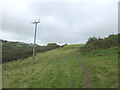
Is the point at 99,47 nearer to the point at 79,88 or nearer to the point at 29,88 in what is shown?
the point at 79,88

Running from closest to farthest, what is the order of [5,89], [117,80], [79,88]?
[79,88] → [117,80] → [5,89]

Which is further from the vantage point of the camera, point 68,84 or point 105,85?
point 68,84

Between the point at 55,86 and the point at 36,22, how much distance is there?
739 inches

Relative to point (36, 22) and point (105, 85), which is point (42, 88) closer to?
point (105, 85)

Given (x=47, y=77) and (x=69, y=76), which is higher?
(x=69, y=76)

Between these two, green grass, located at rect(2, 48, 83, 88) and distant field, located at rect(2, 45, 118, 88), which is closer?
distant field, located at rect(2, 45, 118, 88)

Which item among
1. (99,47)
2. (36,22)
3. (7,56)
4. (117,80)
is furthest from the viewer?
(7,56)

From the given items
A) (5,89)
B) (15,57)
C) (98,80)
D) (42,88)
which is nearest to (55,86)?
(42,88)

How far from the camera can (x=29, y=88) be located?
768 centimetres

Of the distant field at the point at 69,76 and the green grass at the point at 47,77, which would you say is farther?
the green grass at the point at 47,77

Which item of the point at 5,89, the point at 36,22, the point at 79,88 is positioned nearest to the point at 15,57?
the point at 36,22

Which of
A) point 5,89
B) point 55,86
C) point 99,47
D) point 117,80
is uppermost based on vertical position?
point 99,47

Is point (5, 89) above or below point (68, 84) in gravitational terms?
below

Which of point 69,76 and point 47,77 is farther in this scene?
point 47,77
